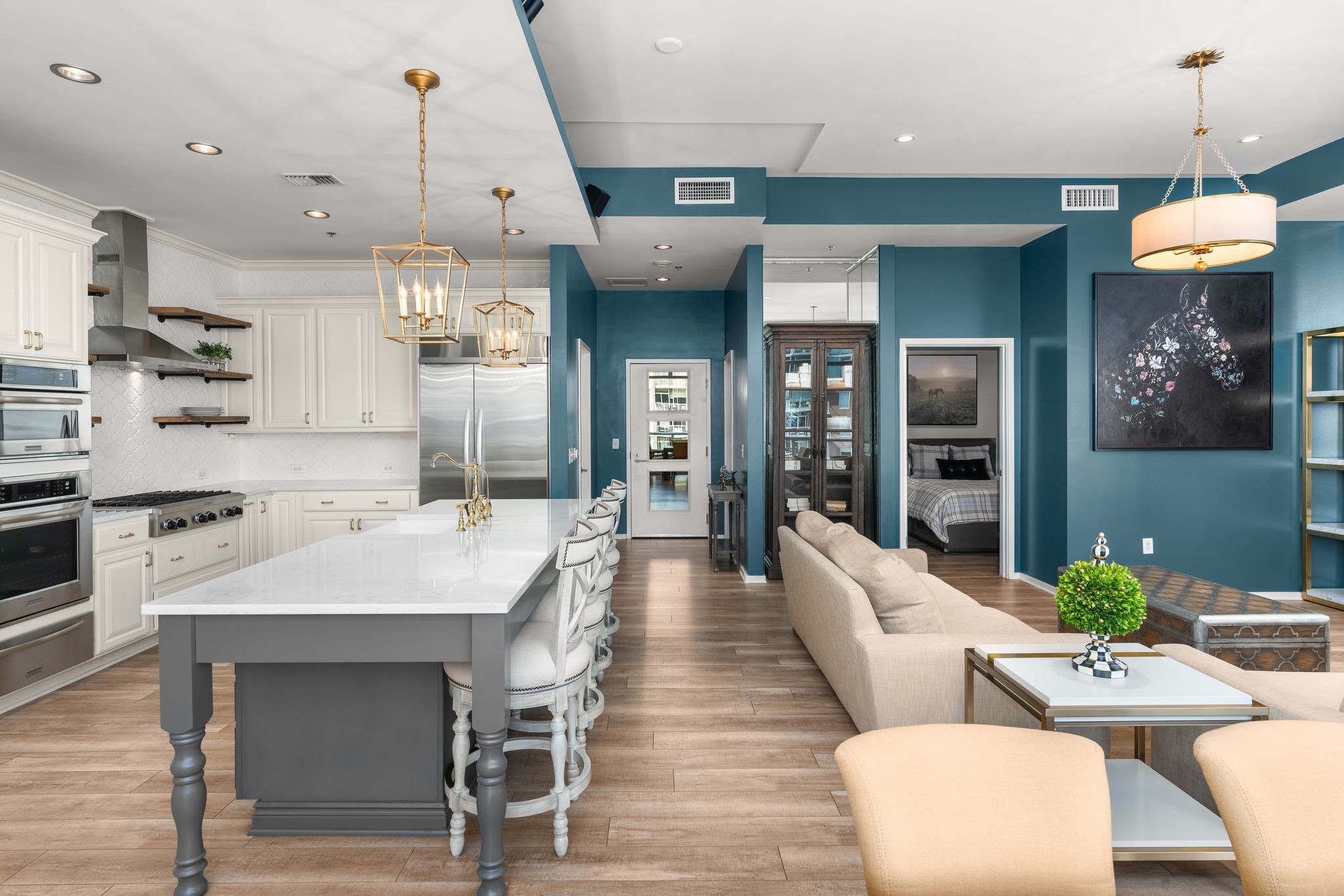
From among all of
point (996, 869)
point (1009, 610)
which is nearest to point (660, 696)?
point (996, 869)

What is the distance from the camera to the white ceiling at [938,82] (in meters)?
3.14

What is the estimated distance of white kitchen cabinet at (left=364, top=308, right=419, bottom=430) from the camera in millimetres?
5770

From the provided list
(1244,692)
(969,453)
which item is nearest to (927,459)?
(969,453)

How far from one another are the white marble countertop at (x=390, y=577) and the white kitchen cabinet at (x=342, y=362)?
2882 millimetres

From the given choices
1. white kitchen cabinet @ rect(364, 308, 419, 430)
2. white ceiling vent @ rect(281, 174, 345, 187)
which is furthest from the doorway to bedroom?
white ceiling vent @ rect(281, 174, 345, 187)

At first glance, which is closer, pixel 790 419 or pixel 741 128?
pixel 741 128

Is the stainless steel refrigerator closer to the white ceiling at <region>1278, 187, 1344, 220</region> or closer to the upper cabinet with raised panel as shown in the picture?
the upper cabinet with raised panel

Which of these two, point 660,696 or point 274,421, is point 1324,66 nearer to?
point 660,696

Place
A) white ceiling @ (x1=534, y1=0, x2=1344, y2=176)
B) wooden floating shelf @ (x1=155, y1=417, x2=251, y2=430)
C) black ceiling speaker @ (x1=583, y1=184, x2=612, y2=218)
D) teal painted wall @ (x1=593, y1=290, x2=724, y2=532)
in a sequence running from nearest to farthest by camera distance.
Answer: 1. white ceiling @ (x1=534, y1=0, x2=1344, y2=176)
2. black ceiling speaker @ (x1=583, y1=184, x2=612, y2=218)
3. wooden floating shelf @ (x1=155, y1=417, x2=251, y2=430)
4. teal painted wall @ (x1=593, y1=290, x2=724, y2=532)

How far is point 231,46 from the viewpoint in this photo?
261 centimetres

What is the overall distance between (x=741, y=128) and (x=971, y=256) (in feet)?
8.66

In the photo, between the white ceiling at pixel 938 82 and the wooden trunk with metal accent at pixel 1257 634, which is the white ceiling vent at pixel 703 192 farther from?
the wooden trunk with metal accent at pixel 1257 634

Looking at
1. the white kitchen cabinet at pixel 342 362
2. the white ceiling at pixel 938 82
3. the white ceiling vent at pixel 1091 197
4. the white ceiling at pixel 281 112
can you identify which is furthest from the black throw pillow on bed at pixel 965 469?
the white kitchen cabinet at pixel 342 362

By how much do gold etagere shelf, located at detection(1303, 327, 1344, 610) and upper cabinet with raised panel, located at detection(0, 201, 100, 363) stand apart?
7808 mm
